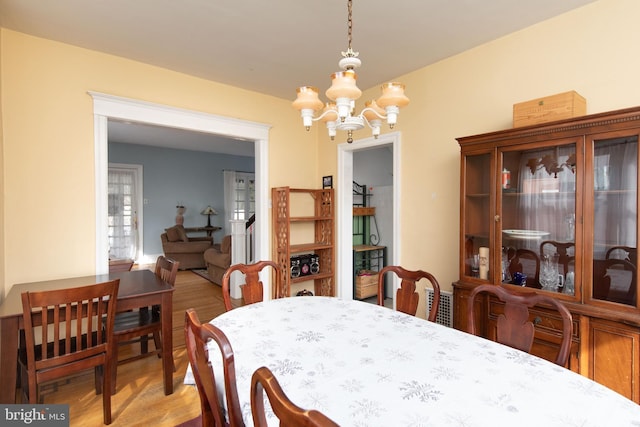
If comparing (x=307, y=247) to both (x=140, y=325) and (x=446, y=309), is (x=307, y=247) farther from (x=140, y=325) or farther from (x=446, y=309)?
(x=140, y=325)

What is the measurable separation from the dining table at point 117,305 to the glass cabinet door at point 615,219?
2.65m

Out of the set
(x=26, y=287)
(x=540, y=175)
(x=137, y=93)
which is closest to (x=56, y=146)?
(x=137, y=93)

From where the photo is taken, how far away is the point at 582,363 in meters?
1.66

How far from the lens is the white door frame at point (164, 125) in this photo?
261cm

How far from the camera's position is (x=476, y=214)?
2.24 meters

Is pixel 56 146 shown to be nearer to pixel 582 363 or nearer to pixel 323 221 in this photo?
pixel 323 221

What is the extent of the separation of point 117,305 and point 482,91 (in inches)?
119

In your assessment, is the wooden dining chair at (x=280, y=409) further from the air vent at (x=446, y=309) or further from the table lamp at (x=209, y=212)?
the table lamp at (x=209, y=212)

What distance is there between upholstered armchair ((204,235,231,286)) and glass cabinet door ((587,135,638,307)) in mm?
4548

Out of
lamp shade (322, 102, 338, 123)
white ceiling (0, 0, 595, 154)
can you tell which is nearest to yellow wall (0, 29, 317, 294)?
white ceiling (0, 0, 595, 154)

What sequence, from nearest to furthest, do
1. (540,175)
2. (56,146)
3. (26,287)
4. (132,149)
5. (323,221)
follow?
(540,175) < (26,287) < (56,146) < (323,221) < (132,149)

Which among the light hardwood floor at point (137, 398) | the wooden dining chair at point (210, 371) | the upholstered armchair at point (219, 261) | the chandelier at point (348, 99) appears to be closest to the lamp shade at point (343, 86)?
the chandelier at point (348, 99)

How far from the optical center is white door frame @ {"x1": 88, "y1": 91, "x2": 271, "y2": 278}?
2.61m

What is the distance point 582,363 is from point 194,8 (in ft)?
9.82
